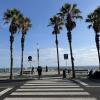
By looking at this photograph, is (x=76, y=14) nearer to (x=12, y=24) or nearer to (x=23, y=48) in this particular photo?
(x=12, y=24)

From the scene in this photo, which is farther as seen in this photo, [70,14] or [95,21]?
[95,21]

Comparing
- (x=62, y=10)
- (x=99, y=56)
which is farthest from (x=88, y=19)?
(x=62, y=10)

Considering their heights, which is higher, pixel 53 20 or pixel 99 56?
pixel 53 20

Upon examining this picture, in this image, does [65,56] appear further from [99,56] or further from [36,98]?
[36,98]

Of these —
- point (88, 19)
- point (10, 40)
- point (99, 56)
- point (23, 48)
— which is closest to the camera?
point (10, 40)

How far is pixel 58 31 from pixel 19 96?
45002mm

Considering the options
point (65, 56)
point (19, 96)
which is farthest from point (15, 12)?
point (19, 96)

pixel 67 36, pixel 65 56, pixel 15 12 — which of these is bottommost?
pixel 65 56

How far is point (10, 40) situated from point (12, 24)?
2087mm

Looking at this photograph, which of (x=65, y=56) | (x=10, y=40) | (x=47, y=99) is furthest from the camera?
(x=10, y=40)

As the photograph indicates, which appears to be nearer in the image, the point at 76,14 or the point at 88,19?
the point at 76,14

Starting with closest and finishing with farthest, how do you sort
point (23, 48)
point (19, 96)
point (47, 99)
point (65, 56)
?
1. point (47, 99)
2. point (19, 96)
3. point (65, 56)
4. point (23, 48)

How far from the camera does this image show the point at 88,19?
5584 centimetres

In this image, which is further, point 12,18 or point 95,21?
point 95,21
